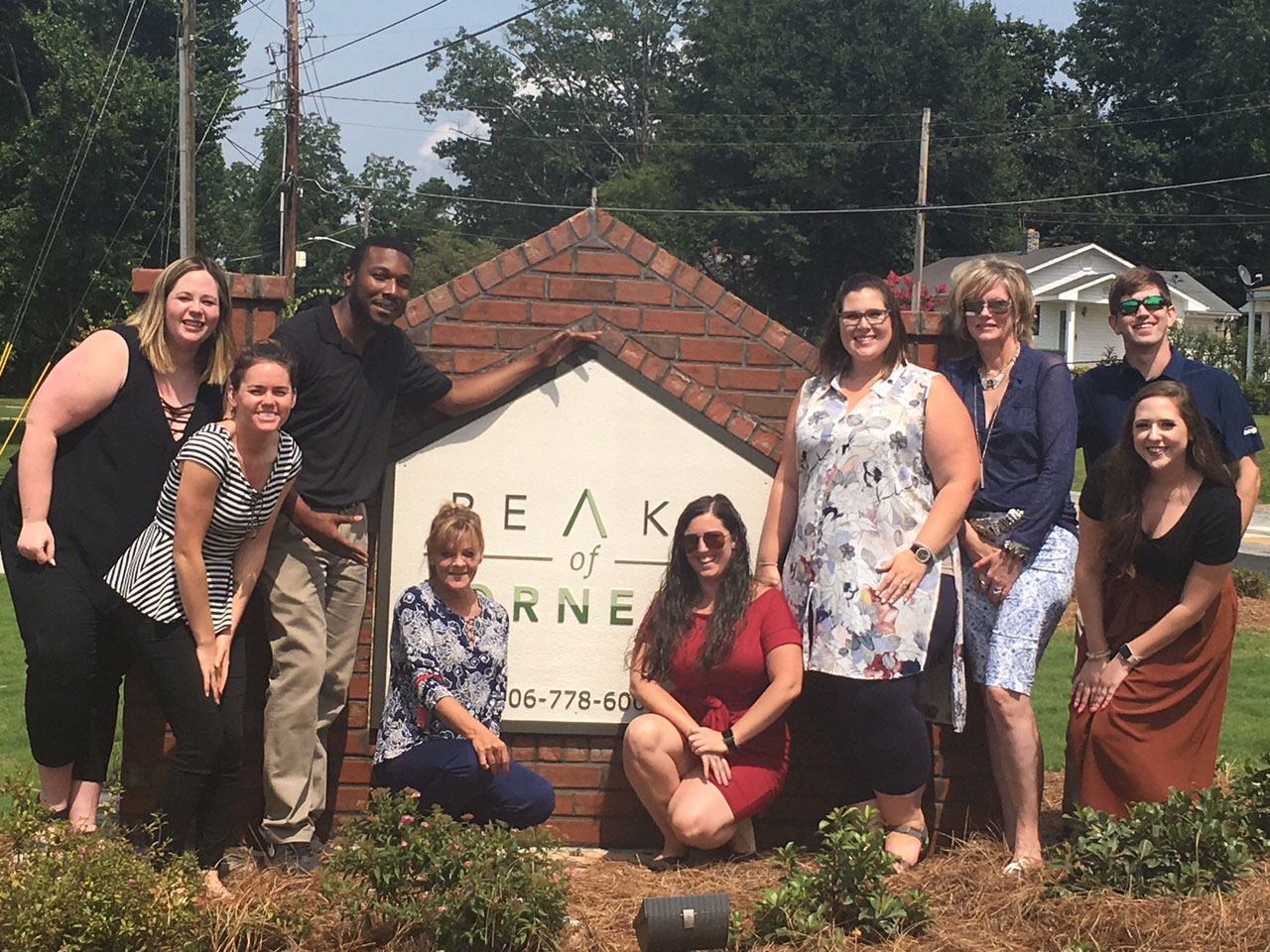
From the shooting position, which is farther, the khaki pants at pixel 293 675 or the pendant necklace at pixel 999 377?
the pendant necklace at pixel 999 377

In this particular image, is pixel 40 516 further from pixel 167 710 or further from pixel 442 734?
pixel 442 734

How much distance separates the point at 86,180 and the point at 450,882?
2894cm

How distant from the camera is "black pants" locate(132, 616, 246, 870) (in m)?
3.98

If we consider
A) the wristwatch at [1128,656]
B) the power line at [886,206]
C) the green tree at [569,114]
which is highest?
the green tree at [569,114]

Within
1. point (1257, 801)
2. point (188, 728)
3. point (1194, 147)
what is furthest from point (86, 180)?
point (1194, 147)

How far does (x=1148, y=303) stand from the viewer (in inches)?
179

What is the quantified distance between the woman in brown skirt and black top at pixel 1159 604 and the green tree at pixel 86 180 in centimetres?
2730

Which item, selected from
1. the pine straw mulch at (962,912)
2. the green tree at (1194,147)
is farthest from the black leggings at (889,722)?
the green tree at (1194,147)

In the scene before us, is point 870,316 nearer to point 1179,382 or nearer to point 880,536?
point 880,536

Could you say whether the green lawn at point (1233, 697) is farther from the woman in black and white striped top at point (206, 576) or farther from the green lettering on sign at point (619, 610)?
the woman in black and white striped top at point (206, 576)

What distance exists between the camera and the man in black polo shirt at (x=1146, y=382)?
4.49m

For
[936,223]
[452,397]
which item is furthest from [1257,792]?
[936,223]

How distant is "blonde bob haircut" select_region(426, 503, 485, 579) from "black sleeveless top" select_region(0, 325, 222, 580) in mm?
763

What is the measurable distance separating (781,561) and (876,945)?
143cm
